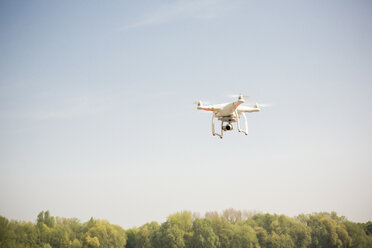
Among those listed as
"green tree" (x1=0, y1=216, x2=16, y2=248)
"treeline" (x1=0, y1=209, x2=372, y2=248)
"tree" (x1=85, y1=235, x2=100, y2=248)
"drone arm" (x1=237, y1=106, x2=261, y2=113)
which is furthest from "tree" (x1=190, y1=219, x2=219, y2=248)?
→ "drone arm" (x1=237, y1=106, x2=261, y2=113)

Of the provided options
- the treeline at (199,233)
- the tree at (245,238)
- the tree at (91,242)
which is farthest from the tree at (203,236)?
the tree at (91,242)

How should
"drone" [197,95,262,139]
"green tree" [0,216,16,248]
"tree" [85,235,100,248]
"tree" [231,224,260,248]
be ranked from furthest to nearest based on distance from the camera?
1. "tree" [231,224,260,248]
2. "tree" [85,235,100,248]
3. "green tree" [0,216,16,248]
4. "drone" [197,95,262,139]

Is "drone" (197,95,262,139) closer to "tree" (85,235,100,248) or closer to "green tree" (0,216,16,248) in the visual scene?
"green tree" (0,216,16,248)

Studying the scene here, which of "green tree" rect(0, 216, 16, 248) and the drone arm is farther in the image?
"green tree" rect(0, 216, 16, 248)

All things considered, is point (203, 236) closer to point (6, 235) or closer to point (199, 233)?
point (199, 233)

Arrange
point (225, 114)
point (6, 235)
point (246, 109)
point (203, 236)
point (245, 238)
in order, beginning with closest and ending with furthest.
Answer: point (225, 114)
point (246, 109)
point (6, 235)
point (245, 238)
point (203, 236)

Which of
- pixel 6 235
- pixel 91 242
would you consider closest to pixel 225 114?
pixel 6 235

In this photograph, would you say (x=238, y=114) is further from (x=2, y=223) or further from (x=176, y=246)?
(x=176, y=246)

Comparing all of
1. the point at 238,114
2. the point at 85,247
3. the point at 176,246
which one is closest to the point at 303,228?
the point at 176,246
